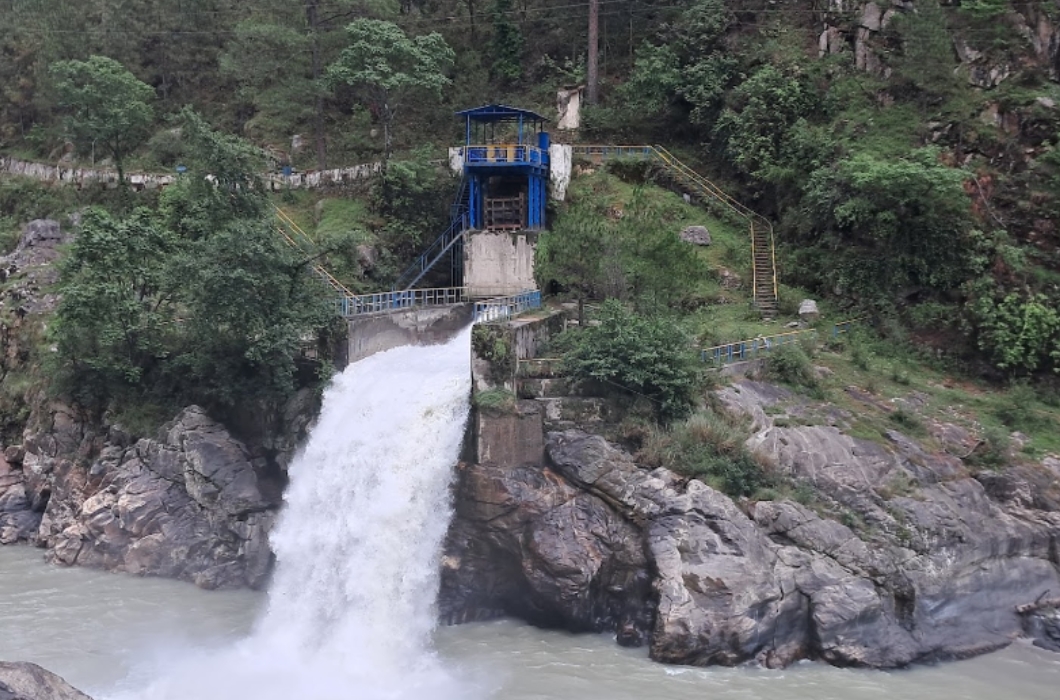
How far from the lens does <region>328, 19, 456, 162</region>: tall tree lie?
121 ft

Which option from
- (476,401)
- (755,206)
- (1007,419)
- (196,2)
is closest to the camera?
(476,401)

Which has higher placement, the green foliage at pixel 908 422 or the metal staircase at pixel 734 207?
the metal staircase at pixel 734 207

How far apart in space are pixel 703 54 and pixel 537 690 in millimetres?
28132

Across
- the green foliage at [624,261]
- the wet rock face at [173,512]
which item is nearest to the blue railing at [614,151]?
the green foliage at [624,261]

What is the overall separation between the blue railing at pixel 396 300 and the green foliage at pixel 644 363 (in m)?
8.74

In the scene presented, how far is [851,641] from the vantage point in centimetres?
1998

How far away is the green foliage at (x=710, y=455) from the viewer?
2175cm

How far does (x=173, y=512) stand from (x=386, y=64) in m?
19.6

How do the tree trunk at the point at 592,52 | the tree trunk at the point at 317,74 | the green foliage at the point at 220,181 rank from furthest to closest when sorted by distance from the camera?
the tree trunk at the point at 592,52 < the tree trunk at the point at 317,74 < the green foliage at the point at 220,181

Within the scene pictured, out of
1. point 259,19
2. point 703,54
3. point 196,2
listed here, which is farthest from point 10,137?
point 703,54

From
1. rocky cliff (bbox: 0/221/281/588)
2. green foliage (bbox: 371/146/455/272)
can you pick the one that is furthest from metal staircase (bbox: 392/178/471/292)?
rocky cliff (bbox: 0/221/281/588)

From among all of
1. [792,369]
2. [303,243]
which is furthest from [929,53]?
[303,243]

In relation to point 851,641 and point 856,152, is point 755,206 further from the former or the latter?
point 851,641

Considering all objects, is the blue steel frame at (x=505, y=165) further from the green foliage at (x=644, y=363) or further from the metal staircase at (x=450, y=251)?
the green foliage at (x=644, y=363)
